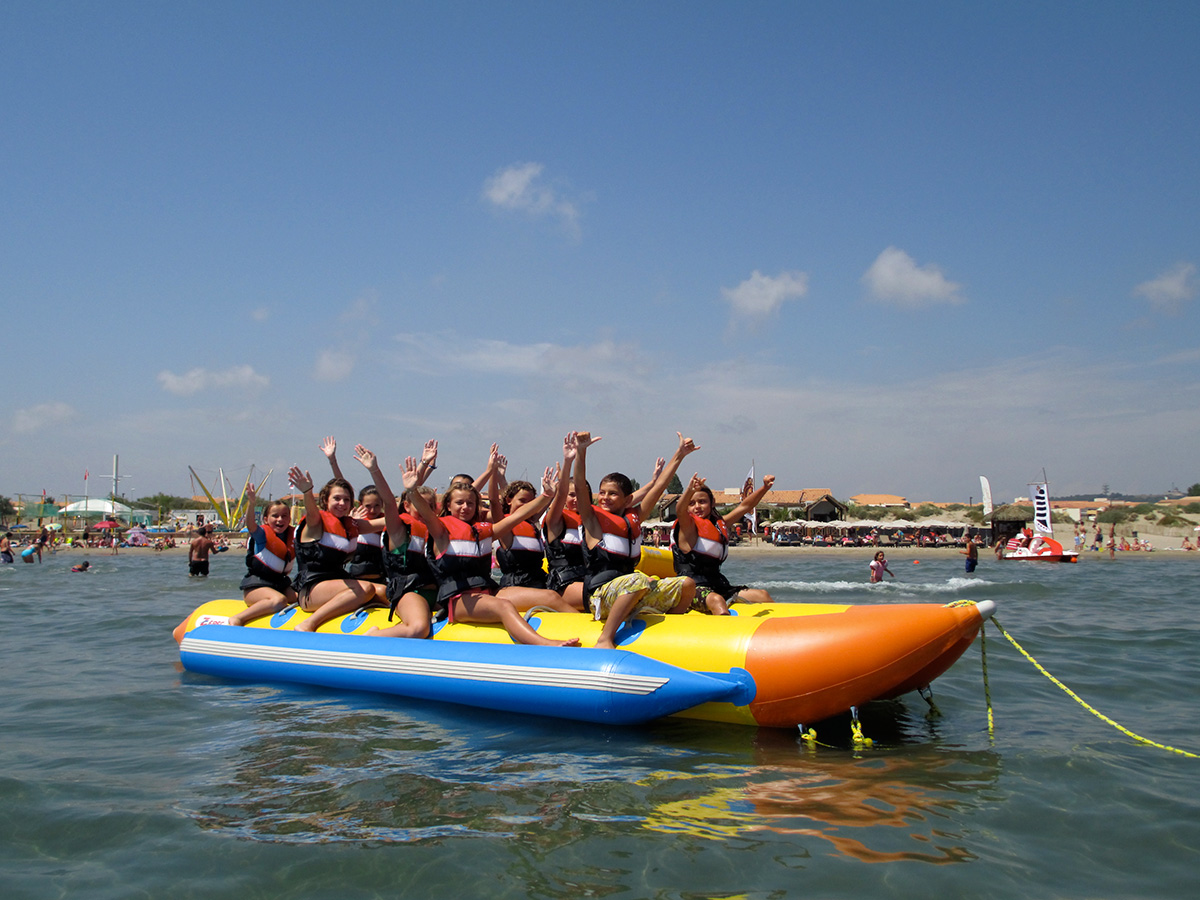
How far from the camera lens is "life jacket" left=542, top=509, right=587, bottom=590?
219 inches

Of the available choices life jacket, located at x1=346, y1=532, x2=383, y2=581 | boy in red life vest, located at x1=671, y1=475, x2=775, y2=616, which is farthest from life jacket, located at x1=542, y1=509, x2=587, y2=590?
life jacket, located at x1=346, y1=532, x2=383, y2=581

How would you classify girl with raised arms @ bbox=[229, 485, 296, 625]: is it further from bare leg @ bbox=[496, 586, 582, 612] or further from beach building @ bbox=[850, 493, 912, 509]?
beach building @ bbox=[850, 493, 912, 509]

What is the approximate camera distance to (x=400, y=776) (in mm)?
3898

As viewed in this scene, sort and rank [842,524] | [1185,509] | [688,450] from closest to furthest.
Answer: [688,450] → [842,524] → [1185,509]

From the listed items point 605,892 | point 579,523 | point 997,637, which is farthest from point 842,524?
point 605,892

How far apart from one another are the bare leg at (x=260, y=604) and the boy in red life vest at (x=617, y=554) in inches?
106

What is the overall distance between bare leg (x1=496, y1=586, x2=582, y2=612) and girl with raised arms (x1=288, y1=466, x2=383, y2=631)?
123cm

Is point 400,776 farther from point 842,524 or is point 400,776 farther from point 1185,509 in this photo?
point 1185,509

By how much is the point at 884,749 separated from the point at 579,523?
227cm

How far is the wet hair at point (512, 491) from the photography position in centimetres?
583

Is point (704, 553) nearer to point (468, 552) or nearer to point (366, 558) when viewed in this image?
point (468, 552)

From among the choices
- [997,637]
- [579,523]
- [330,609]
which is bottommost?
[997,637]

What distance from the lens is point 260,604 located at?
255 inches

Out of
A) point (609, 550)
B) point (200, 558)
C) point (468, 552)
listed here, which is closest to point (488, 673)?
point (468, 552)
